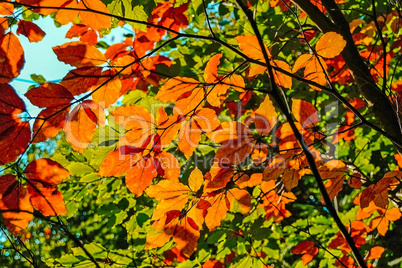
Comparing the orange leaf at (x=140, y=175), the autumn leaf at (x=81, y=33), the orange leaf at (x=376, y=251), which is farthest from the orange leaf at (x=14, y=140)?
the orange leaf at (x=376, y=251)

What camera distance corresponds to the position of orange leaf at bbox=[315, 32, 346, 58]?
919 millimetres

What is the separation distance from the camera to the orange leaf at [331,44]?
92 centimetres

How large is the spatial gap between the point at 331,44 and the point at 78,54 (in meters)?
0.66

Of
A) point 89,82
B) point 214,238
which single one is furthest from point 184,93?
point 214,238

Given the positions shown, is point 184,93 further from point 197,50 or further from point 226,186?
point 197,50

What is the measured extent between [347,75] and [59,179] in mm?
1961

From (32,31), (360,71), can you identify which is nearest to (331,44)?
(360,71)

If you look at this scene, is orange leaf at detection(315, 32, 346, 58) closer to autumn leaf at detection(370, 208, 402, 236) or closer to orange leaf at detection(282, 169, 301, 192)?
orange leaf at detection(282, 169, 301, 192)

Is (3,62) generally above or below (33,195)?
above

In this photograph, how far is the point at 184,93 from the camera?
0.94m

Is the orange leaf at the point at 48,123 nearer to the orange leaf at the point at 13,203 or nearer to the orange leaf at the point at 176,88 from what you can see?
the orange leaf at the point at 13,203

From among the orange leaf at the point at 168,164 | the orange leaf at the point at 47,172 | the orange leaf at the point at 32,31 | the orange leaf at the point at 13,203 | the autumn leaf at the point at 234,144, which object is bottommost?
the orange leaf at the point at 13,203

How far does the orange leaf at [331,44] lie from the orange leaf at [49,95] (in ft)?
2.16

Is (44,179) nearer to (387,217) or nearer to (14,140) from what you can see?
(14,140)
